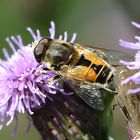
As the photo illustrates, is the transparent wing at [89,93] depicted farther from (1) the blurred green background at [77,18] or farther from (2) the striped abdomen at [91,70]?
(1) the blurred green background at [77,18]

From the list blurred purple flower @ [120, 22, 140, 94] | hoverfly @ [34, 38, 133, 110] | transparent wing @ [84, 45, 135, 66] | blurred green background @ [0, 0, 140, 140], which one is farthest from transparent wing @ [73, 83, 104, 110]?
blurred green background @ [0, 0, 140, 140]

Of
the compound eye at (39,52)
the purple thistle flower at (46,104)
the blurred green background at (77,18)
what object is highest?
the compound eye at (39,52)

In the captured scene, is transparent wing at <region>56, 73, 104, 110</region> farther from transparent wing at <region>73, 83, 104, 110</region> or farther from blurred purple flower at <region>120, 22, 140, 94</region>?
blurred purple flower at <region>120, 22, 140, 94</region>

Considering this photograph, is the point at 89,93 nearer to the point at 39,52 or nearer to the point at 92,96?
the point at 92,96

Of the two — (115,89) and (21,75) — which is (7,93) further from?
(115,89)

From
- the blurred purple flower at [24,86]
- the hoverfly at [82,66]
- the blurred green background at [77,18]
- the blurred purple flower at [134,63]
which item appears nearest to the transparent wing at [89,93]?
the hoverfly at [82,66]

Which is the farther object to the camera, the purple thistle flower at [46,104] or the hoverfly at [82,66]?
the purple thistle flower at [46,104]
